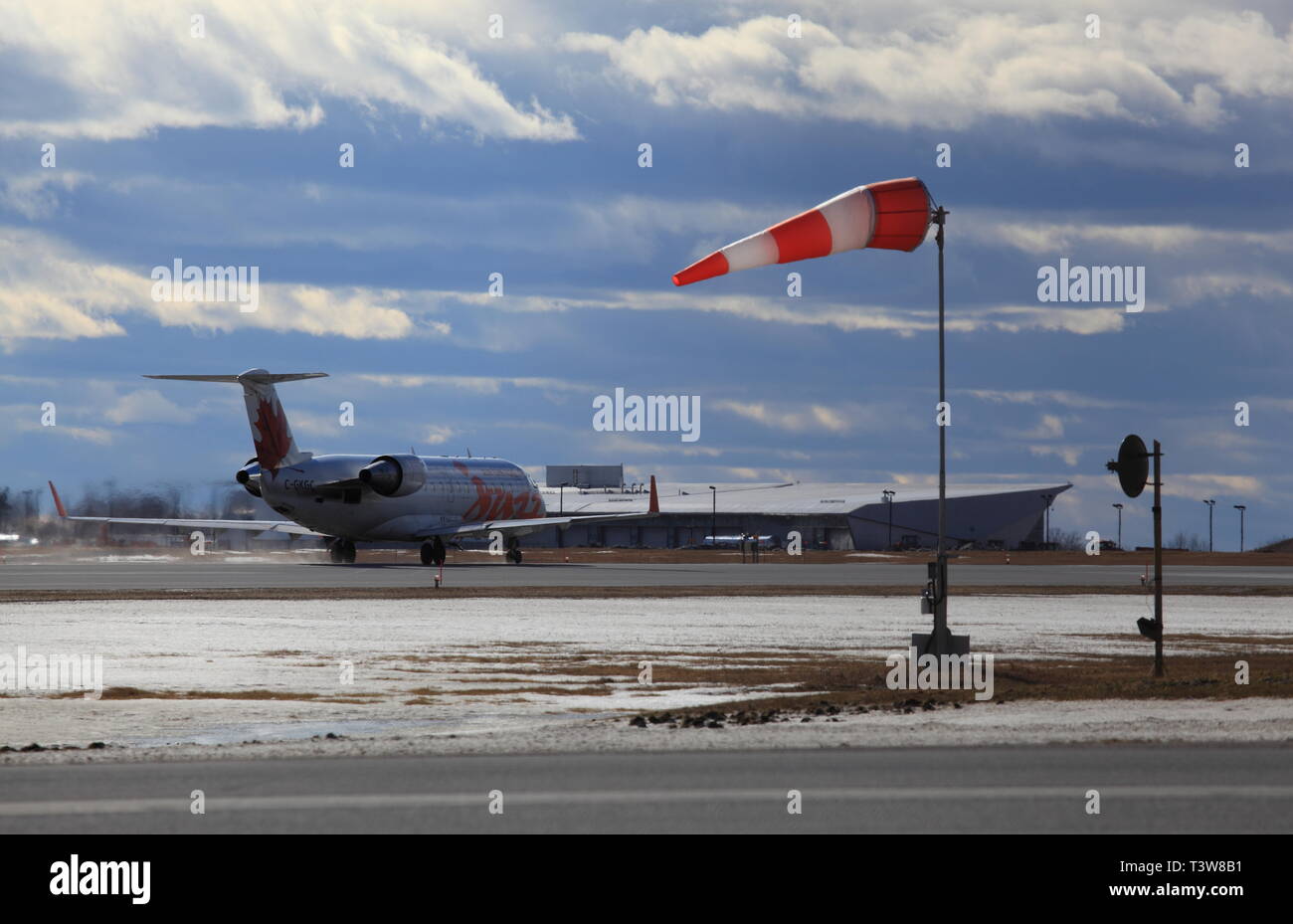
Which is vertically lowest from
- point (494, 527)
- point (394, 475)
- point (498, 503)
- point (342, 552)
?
point (342, 552)

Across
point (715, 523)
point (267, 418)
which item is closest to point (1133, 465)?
point (267, 418)

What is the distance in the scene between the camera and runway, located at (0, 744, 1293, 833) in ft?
37.3

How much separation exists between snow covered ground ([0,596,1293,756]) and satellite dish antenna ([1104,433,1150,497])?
4.69m

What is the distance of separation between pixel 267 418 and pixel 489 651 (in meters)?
51.2

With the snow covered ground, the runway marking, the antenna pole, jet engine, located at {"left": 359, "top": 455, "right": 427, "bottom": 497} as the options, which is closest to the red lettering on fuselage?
jet engine, located at {"left": 359, "top": 455, "right": 427, "bottom": 497}

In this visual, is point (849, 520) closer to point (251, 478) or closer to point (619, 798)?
point (251, 478)

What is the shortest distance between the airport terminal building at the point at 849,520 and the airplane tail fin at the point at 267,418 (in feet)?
278

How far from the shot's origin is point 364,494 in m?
79.8

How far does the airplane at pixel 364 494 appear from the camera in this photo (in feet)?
255
